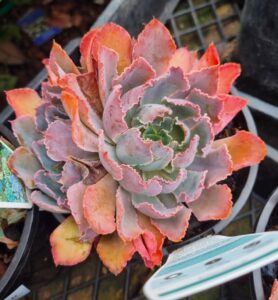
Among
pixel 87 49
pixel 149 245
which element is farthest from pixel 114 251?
pixel 87 49

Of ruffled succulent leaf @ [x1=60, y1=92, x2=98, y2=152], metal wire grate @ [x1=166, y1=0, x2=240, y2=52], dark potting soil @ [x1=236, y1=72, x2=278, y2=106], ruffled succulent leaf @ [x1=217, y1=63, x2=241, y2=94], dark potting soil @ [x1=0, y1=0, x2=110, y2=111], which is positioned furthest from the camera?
dark potting soil @ [x1=0, y1=0, x2=110, y2=111]

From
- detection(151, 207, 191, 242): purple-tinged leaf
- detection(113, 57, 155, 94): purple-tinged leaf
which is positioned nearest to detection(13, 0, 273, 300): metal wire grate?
detection(151, 207, 191, 242): purple-tinged leaf

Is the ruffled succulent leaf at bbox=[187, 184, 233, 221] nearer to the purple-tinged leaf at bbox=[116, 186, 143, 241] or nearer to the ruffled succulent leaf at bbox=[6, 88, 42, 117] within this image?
the purple-tinged leaf at bbox=[116, 186, 143, 241]

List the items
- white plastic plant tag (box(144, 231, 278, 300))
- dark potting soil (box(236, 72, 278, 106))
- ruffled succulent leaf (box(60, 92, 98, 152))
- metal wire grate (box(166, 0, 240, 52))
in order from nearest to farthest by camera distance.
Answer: white plastic plant tag (box(144, 231, 278, 300))
ruffled succulent leaf (box(60, 92, 98, 152))
dark potting soil (box(236, 72, 278, 106))
metal wire grate (box(166, 0, 240, 52))

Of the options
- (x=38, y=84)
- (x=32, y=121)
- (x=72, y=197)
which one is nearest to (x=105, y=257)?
(x=72, y=197)

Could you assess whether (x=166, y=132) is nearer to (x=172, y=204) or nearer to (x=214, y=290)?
(x=172, y=204)

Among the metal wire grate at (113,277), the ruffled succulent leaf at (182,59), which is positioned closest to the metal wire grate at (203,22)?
the metal wire grate at (113,277)

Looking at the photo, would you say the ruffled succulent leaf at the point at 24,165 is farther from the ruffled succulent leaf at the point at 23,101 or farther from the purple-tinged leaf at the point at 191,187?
the purple-tinged leaf at the point at 191,187
